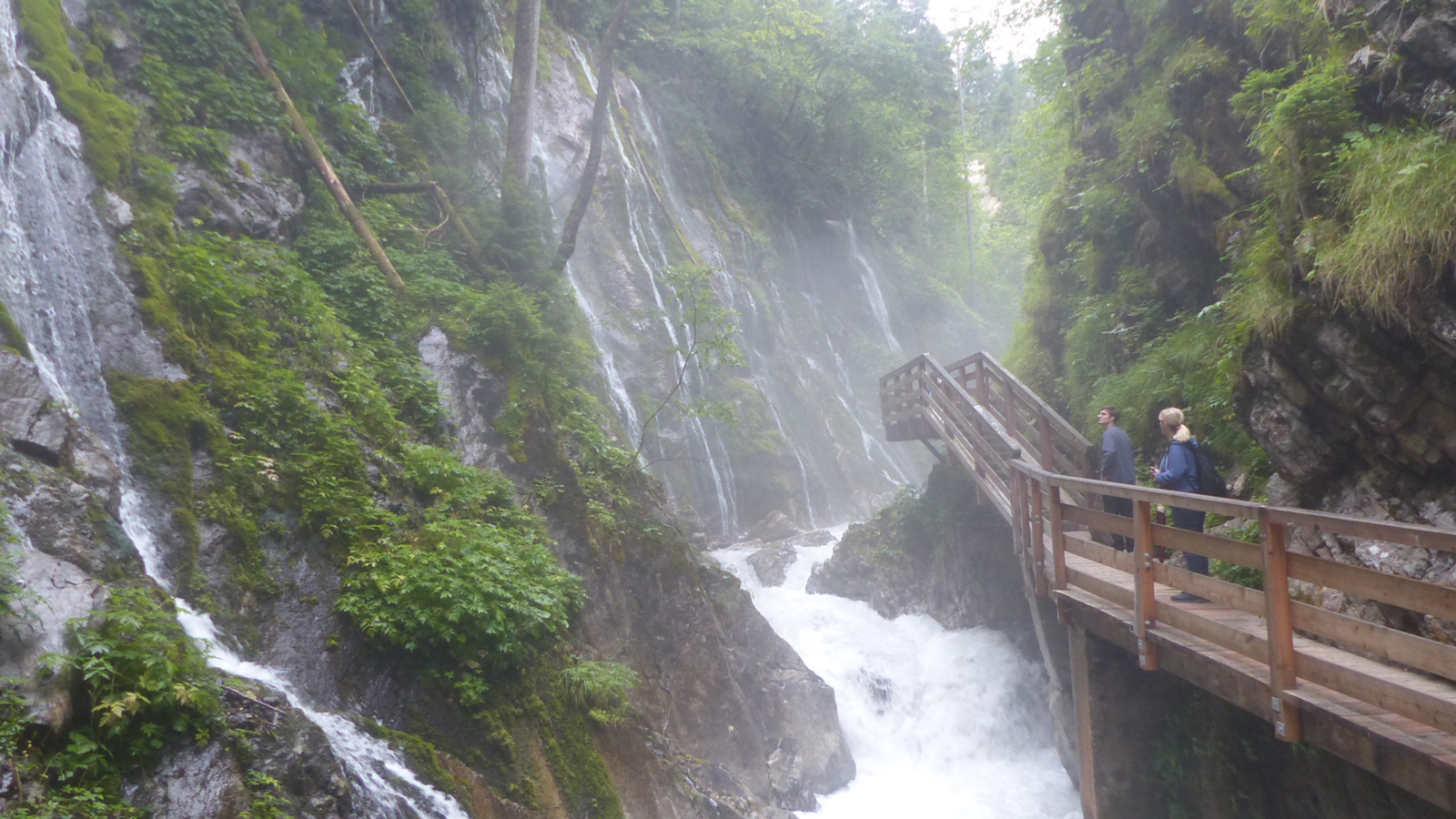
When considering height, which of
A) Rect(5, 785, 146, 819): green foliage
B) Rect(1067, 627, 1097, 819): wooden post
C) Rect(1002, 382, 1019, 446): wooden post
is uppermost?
Rect(1002, 382, 1019, 446): wooden post

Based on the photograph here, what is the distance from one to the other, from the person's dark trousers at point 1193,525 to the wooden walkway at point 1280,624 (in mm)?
261

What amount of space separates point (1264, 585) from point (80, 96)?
9410 mm

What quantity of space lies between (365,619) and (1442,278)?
6.95 metres

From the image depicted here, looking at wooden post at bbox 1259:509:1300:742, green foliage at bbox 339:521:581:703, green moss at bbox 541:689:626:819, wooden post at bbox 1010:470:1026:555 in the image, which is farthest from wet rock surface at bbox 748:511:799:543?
wooden post at bbox 1259:509:1300:742

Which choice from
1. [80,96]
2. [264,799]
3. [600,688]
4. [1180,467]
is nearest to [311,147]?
[80,96]

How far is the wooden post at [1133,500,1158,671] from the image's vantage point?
16.5ft

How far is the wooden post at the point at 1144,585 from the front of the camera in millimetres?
5023

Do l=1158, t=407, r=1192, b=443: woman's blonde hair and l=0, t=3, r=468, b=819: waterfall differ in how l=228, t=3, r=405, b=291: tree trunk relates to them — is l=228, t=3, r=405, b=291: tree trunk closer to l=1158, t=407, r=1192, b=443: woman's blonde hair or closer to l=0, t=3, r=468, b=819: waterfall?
l=0, t=3, r=468, b=819: waterfall

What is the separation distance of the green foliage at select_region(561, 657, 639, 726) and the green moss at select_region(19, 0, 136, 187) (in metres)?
5.62

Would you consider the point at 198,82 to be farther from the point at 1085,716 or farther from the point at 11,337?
the point at 1085,716

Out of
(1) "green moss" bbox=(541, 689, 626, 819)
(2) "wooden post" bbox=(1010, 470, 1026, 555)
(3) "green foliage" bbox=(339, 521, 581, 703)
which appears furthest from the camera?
(2) "wooden post" bbox=(1010, 470, 1026, 555)

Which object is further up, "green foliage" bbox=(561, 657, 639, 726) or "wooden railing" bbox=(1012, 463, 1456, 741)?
"wooden railing" bbox=(1012, 463, 1456, 741)

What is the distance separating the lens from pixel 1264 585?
148 inches

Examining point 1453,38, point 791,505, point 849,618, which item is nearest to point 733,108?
point 791,505
